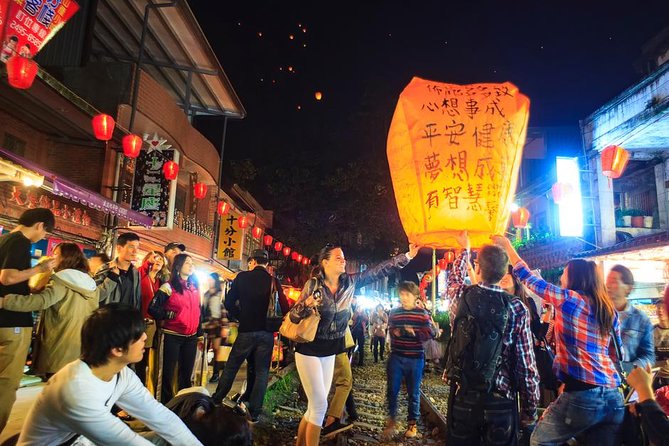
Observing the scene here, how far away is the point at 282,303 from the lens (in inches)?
249

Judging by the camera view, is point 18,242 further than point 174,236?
No

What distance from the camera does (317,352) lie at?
4609 mm

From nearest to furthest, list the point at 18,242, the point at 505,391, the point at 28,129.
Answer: the point at 505,391, the point at 18,242, the point at 28,129

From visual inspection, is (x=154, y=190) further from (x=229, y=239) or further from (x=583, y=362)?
(x=583, y=362)

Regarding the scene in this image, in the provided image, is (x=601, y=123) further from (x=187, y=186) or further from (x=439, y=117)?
(x=187, y=186)

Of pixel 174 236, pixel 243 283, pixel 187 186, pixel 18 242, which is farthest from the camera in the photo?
pixel 187 186

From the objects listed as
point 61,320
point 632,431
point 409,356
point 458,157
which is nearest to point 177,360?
point 61,320

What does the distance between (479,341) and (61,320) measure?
3.99 metres

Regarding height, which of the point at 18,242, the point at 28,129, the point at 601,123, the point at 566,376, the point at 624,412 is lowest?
the point at 624,412

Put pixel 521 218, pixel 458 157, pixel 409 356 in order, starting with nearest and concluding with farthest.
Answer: pixel 458 157 < pixel 409 356 < pixel 521 218

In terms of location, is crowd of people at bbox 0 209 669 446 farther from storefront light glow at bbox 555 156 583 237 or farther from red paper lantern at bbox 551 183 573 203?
storefront light glow at bbox 555 156 583 237

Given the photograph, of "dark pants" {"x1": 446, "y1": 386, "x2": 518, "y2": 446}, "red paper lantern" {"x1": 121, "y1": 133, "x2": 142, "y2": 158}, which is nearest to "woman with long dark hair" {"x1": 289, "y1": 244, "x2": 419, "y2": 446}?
"dark pants" {"x1": 446, "y1": 386, "x2": 518, "y2": 446}

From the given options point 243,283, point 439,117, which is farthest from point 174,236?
point 439,117

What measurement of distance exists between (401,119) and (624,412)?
11.4 ft
